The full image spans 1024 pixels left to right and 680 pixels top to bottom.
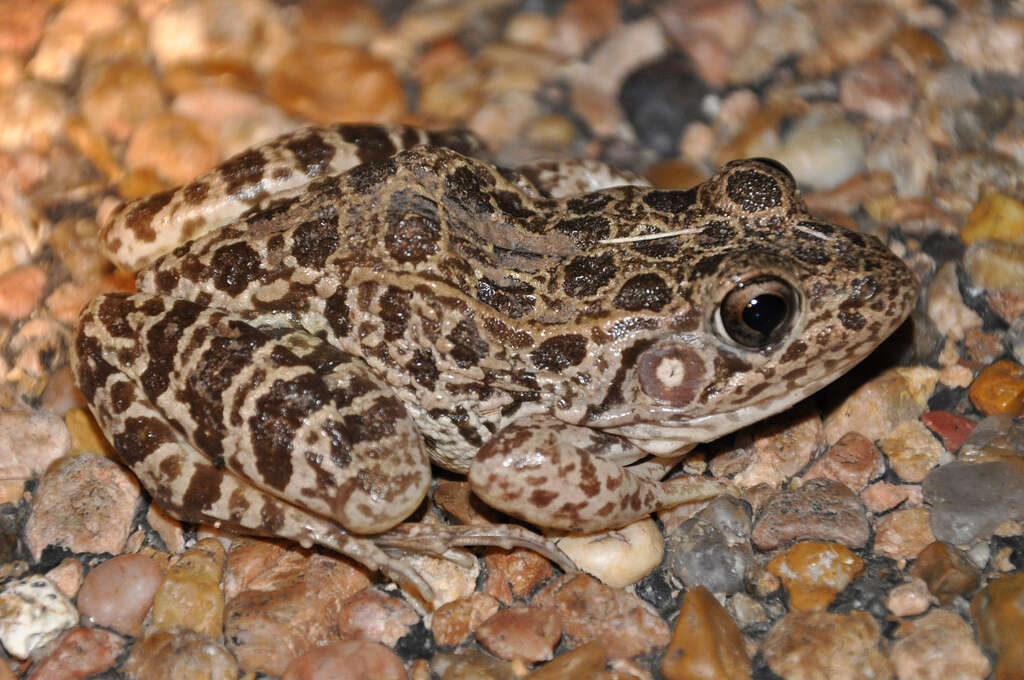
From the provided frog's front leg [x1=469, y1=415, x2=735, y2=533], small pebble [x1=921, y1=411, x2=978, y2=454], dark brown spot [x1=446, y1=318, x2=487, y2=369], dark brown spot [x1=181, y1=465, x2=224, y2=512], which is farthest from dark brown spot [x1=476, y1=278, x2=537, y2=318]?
small pebble [x1=921, y1=411, x2=978, y2=454]

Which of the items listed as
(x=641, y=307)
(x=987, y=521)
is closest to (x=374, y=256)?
(x=641, y=307)

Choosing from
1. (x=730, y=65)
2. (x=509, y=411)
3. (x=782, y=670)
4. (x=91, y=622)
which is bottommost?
(x=91, y=622)

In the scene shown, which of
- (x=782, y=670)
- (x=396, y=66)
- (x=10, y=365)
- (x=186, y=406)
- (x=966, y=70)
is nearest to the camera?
(x=782, y=670)

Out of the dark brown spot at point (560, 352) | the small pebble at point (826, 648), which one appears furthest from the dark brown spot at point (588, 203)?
the small pebble at point (826, 648)

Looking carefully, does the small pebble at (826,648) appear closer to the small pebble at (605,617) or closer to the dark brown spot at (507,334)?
the small pebble at (605,617)

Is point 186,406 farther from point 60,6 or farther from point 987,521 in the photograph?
point 60,6

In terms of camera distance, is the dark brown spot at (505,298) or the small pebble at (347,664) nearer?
the small pebble at (347,664)
